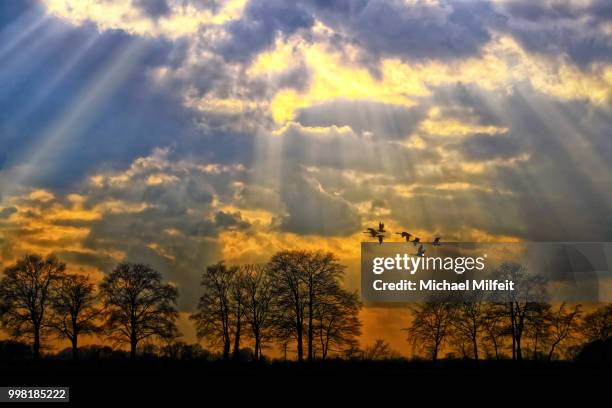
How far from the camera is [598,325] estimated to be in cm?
8425

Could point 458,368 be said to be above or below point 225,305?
below

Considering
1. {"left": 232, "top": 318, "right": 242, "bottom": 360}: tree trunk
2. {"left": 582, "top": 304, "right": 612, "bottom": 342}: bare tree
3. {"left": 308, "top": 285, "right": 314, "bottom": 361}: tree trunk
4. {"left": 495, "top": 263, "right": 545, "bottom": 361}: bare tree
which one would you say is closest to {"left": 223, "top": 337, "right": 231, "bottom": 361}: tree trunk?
{"left": 232, "top": 318, "right": 242, "bottom": 360}: tree trunk

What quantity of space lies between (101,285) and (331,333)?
81.5 ft

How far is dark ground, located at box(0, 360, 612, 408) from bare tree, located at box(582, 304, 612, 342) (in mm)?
22828

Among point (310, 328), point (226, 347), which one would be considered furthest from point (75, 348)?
point (310, 328)

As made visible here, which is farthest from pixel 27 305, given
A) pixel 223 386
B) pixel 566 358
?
pixel 566 358

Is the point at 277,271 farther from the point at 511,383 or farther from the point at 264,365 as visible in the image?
the point at 511,383

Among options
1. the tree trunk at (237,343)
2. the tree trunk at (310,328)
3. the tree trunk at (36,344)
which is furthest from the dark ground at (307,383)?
the tree trunk at (36,344)

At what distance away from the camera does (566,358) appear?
81.8m

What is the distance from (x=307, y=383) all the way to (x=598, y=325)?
1780 inches

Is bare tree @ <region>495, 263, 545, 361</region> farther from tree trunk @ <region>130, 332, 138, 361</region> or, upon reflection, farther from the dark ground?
tree trunk @ <region>130, 332, 138, 361</region>

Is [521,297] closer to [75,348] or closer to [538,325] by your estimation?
[538,325]

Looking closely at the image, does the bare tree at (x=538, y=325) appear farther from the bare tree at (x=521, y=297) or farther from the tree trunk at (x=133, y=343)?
the tree trunk at (x=133, y=343)

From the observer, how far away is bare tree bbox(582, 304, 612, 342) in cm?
8312
